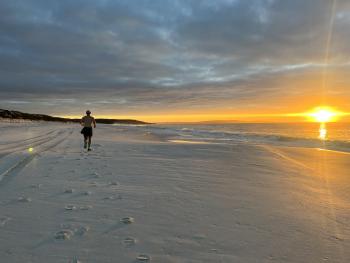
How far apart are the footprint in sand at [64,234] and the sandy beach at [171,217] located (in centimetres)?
1

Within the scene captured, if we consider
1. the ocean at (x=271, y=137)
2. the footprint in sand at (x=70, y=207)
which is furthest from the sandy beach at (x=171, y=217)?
the ocean at (x=271, y=137)

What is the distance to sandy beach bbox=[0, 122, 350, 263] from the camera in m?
3.82

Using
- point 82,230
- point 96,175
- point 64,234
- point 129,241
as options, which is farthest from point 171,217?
point 96,175

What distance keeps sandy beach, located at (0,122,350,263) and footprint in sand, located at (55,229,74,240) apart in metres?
0.01

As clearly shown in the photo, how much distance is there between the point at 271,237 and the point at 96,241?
2.34 meters

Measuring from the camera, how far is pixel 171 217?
201 inches

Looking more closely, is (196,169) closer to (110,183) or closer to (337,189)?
(110,183)

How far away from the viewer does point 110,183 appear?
7582 mm

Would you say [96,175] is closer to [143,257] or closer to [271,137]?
[143,257]

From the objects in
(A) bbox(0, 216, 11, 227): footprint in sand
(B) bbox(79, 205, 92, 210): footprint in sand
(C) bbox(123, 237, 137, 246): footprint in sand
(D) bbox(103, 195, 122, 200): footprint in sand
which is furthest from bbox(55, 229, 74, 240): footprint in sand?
(D) bbox(103, 195, 122, 200): footprint in sand

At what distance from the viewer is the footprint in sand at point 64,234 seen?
4151 mm

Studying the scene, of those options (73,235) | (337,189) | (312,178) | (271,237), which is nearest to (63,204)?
(73,235)

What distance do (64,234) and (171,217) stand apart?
166 cm

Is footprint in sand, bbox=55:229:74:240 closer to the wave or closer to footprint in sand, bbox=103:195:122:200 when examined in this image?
footprint in sand, bbox=103:195:122:200
